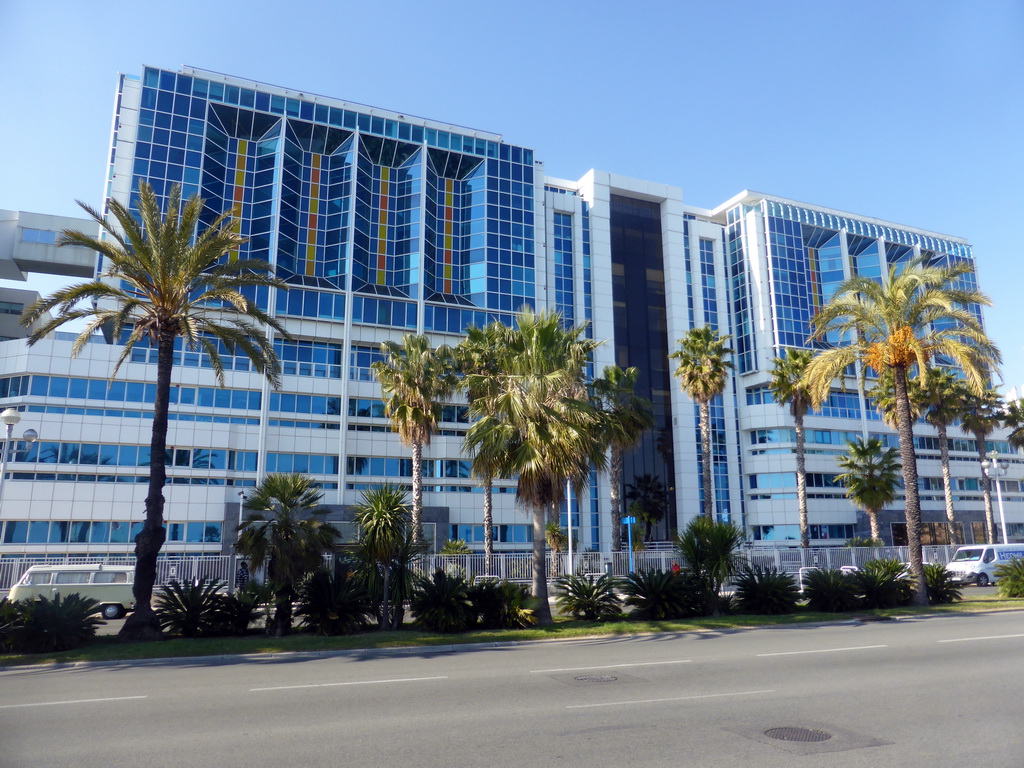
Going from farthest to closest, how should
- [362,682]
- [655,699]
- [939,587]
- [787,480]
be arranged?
1. [787,480]
2. [939,587]
3. [362,682]
4. [655,699]

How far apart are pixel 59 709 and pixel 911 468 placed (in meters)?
26.0

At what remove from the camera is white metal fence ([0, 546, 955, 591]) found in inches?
1142

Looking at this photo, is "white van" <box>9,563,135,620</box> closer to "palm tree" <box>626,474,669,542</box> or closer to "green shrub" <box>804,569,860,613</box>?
"green shrub" <box>804,569,860,613</box>

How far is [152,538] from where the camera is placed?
18734mm

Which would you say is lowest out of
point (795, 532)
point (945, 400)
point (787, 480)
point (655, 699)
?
point (655, 699)

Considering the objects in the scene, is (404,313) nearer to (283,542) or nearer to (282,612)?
(283,542)

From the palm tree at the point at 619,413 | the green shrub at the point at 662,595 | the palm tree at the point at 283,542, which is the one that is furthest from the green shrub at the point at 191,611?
the palm tree at the point at 619,413

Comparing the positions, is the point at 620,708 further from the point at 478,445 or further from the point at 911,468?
the point at 911,468

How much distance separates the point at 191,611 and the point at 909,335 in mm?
24467

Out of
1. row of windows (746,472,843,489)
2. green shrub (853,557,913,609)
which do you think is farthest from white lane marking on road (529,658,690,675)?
row of windows (746,472,843,489)

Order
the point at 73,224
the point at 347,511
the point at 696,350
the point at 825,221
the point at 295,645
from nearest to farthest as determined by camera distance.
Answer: the point at 295,645 → the point at 696,350 → the point at 347,511 → the point at 73,224 → the point at 825,221

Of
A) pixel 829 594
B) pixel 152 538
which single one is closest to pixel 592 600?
pixel 829 594

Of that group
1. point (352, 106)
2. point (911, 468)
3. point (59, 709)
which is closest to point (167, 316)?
point (59, 709)

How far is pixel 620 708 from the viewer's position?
9492mm
